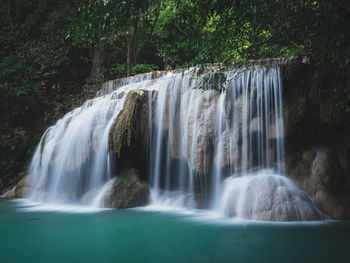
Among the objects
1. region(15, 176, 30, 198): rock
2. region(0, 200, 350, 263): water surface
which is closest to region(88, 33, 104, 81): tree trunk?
region(15, 176, 30, 198): rock

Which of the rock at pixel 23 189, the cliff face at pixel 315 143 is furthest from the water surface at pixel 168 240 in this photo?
the rock at pixel 23 189

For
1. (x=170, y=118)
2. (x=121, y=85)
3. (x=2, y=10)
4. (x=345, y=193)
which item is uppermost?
(x=2, y=10)

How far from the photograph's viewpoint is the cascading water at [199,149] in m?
5.81

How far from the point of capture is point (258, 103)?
670 centimetres

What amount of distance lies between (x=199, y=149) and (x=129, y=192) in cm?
233

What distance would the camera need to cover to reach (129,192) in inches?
301

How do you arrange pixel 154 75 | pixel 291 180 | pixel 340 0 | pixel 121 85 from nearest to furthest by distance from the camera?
1. pixel 340 0
2. pixel 291 180
3. pixel 154 75
4. pixel 121 85

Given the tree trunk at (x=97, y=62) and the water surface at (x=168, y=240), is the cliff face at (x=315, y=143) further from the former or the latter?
the tree trunk at (x=97, y=62)

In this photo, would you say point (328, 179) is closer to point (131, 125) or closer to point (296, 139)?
point (296, 139)

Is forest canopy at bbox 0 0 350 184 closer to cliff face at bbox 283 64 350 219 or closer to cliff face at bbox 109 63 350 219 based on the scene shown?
cliff face at bbox 283 64 350 219

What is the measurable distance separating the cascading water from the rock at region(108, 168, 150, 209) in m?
0.31

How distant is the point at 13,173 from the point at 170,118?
26.1 ft

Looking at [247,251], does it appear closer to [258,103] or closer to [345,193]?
[345,193]

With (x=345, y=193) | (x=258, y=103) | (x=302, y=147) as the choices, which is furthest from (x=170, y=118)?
(x=345, y=193)
